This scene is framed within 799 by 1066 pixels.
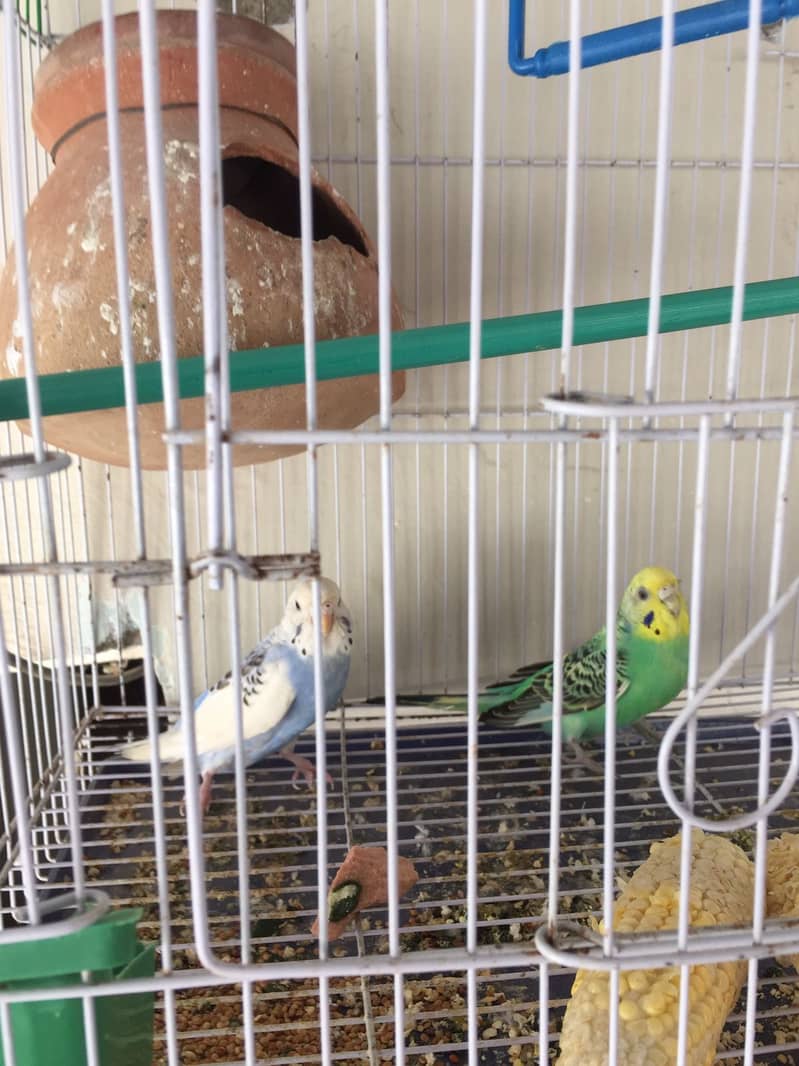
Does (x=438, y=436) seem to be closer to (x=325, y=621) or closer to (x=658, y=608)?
(x=325, y=621)

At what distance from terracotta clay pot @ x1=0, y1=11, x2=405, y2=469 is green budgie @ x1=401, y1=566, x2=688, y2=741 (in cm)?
39

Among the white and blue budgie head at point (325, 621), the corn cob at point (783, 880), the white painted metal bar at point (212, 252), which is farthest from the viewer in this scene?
the white and blue budgie head at point (325, 621)

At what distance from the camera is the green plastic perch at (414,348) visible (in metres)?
0.45

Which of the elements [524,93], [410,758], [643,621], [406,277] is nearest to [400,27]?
[524,93]

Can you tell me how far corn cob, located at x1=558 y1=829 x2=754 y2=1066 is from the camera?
48 centimetres

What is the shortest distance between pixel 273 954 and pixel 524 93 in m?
0.95

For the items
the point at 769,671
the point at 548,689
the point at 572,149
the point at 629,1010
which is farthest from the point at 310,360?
the point at 548,689

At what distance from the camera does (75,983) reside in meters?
0.42

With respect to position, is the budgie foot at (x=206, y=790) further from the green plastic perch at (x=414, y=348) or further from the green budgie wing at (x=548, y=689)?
the green plastic perch at (x=414, y=348)

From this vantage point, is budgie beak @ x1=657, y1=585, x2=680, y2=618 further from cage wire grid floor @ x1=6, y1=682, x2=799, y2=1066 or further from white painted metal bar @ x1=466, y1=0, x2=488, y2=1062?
white painted metal bar @ x1=466, y1=0, x2=488, y2=1062

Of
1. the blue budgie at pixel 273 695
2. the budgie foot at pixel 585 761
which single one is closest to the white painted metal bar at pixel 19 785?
the blue budgie at pixel 273 695

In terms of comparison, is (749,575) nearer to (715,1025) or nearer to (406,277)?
(406,277)

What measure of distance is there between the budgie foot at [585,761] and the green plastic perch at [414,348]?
57 cm

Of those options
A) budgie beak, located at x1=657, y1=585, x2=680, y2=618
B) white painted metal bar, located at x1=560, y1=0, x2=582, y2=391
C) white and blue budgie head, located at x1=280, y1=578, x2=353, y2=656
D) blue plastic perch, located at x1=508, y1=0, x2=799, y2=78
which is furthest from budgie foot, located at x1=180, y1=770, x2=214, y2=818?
blue plastic perch, located at x1=508, y1=0, x2=799, y2=78
